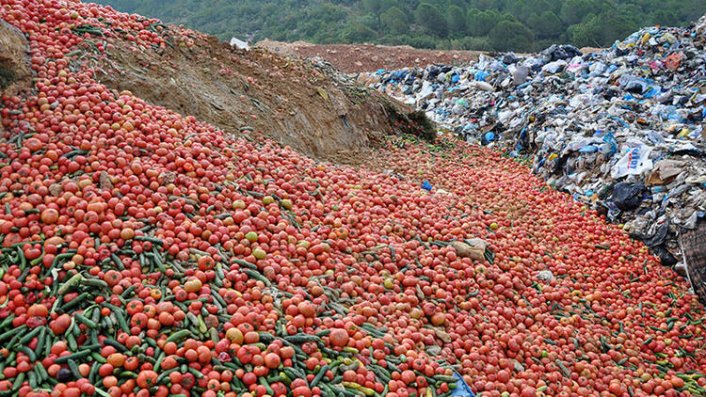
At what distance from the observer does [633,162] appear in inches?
290

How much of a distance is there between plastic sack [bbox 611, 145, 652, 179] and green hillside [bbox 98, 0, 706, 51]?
76.5 ft

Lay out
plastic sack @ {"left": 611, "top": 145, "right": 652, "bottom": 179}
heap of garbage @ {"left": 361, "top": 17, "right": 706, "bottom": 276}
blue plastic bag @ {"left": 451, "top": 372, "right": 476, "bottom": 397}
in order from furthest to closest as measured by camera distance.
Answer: plastic sack @ {"left": 611, "top": 145, "right": 652, "bottom": 179}, heap of garbage @ {"left": 361, "top": 17, "right": 706, "bottom": 276}, blue plastic bag @ {"left": 451, "top": 372, "right": 476, "bottom": 397}

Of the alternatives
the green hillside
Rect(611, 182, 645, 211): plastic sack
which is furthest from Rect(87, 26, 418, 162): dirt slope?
the green hillside

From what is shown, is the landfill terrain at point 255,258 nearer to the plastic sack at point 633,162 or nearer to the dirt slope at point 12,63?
the dirt slope at point 12,63

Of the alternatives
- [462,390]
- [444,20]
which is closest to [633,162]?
[462,390]

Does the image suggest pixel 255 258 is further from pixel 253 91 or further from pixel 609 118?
pixel 609 118

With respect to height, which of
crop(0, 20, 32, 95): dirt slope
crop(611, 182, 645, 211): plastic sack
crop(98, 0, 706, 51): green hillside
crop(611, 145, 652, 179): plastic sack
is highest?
crop(0, 20, 32, 95): dirt slope

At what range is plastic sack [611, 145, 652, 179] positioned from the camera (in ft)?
23.7

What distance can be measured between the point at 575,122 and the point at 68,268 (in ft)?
26.2

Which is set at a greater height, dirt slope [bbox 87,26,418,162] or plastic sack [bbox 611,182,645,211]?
dirt slope [bbox 87,26,418,162]

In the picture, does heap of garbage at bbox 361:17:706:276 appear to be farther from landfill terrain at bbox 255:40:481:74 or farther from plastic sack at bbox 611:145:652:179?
landfill terrain at bbox 255:40:481:74

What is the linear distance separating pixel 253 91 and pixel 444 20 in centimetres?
2910

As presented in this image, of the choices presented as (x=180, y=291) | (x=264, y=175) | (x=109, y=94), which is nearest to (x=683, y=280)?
(x=264, y=175)

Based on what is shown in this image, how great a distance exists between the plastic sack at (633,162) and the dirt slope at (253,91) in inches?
140
